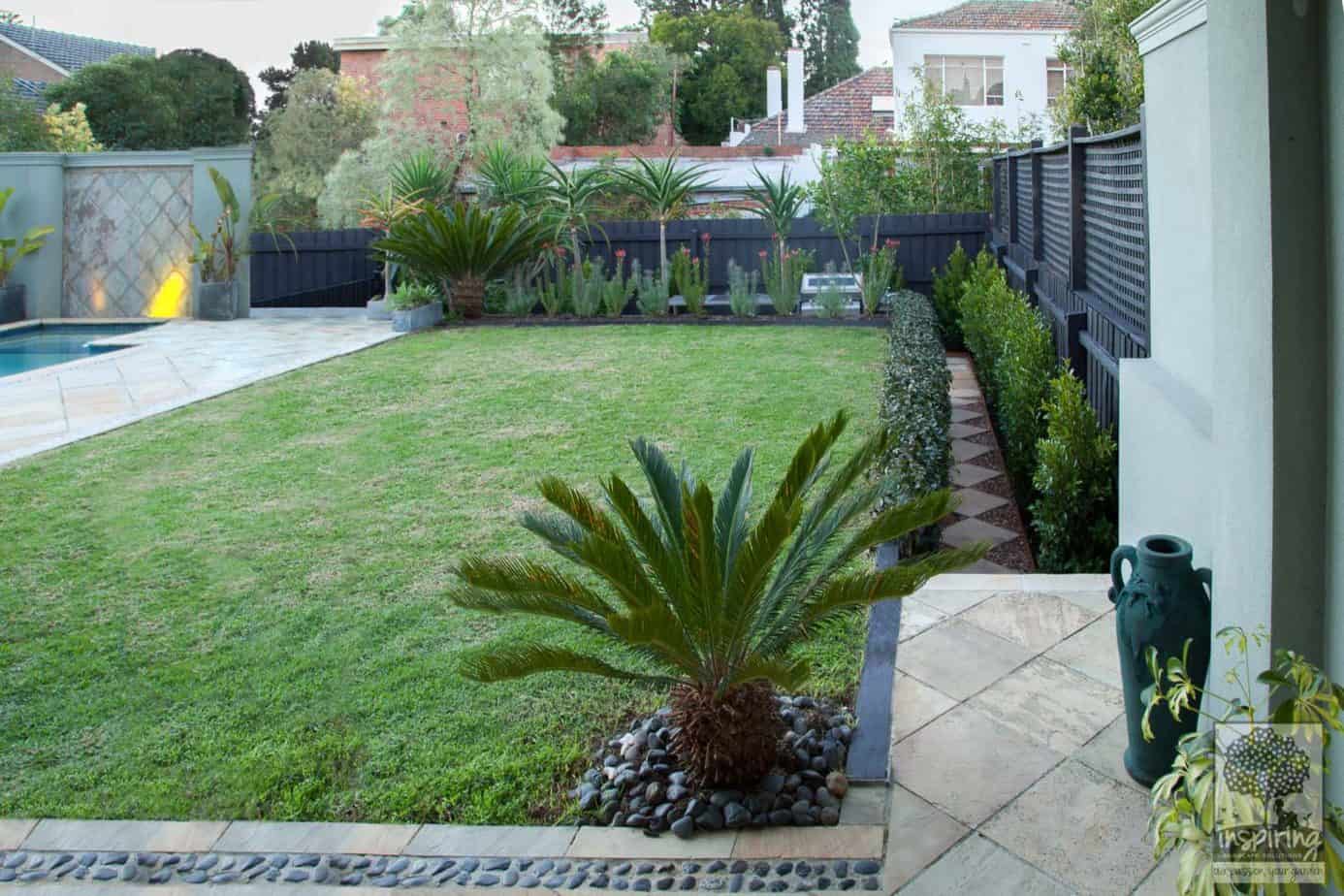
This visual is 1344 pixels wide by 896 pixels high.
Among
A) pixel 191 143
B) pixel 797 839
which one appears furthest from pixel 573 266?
pixel 191 143

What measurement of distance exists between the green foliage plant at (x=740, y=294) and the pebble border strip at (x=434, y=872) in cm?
1174

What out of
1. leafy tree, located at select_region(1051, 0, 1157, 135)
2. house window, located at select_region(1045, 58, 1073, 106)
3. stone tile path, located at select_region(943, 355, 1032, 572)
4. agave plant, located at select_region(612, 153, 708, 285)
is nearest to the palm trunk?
agave plant, located at select_region(612, 153, 708, 285)

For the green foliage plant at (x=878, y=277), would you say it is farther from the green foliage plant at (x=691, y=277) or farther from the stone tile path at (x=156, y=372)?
the stone tile path at (x=156, y=372)

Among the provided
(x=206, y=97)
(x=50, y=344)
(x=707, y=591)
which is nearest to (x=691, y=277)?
(x=50, y=344)

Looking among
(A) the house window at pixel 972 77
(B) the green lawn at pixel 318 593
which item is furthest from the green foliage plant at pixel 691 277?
(A) the house window at pixel 972 77

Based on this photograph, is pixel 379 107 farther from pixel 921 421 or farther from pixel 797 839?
pixel 797 839

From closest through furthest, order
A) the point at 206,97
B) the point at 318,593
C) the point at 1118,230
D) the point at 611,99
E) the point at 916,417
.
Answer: the point at 318,593 < the point at 1118,230 < the point at 916,417 < the point at 206,97 < the point at 611,99

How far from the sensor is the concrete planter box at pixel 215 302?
1678 cm

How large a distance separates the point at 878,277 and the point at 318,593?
10105 millimetres

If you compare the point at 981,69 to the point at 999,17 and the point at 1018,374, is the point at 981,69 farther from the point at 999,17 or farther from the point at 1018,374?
the point at 1018,374

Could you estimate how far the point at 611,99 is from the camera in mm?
39969

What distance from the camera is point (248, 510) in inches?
268

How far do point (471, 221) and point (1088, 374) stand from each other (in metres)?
9.40

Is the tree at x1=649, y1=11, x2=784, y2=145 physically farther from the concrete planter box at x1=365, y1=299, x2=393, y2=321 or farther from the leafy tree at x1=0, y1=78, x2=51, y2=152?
the concrete planter box at x1=365, y1=299, x2=393, y2=321
